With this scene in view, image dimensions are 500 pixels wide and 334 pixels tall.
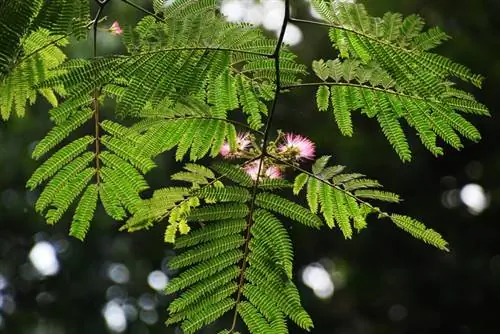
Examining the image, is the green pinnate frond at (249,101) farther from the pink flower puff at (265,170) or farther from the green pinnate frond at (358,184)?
the green pinnate frond at (358,184)

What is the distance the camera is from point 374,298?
30.8 ft

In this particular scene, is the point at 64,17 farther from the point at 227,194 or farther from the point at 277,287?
the point at 277,287

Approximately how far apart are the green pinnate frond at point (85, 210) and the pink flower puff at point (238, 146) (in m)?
0.29

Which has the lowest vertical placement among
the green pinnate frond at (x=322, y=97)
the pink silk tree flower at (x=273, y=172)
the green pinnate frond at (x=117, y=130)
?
the pink silk tree flower at (x=273, y=172)

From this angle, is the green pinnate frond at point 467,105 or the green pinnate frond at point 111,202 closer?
the green pinnate frond at point 467,105

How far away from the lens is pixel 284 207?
1.50 m

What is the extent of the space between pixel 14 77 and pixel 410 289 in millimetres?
8153

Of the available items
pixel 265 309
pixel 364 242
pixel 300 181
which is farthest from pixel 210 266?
pixel 364 242

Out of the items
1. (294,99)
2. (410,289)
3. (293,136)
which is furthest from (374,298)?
(293,136)

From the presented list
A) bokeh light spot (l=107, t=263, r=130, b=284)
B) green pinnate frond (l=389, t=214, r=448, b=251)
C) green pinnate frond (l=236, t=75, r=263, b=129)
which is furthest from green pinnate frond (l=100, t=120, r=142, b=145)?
bokeh light spot (l=107, t=263, r=130, b=284)

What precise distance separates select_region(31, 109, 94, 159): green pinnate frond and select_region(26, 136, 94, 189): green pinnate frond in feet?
0.12

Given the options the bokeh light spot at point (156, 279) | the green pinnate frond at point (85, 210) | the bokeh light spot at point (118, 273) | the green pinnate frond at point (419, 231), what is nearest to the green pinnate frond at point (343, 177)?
the green pinnate frond at point (419, 231)

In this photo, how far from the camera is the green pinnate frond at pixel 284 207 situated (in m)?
1.50

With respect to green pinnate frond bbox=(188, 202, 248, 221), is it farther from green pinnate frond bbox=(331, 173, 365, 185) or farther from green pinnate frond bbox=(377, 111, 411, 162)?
green pinnate frond bbox=(377, 111, 411, 162)
